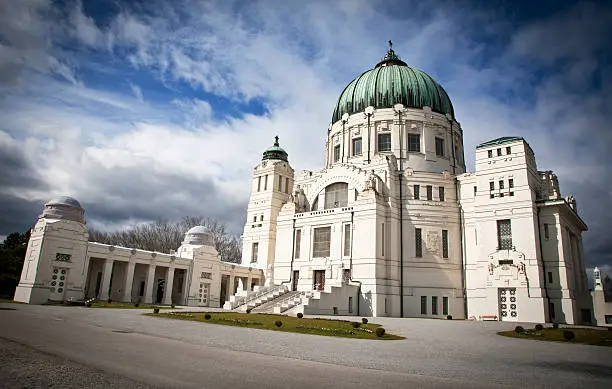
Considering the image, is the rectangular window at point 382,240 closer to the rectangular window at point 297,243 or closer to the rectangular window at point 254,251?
the rectangular window at point 297,243

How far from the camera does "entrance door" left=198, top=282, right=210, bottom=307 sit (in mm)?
51000

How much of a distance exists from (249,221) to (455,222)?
27426mm

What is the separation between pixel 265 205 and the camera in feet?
192

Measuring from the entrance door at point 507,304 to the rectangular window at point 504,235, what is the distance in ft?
14.1

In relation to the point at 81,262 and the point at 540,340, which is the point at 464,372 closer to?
the point at 540,340

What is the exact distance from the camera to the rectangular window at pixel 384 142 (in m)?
54.4

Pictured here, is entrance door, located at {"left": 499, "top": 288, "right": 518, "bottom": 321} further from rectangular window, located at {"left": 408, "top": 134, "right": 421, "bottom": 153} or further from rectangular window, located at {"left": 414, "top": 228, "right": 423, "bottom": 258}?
rectangular window, located at {"left": 408, "top": 134, "right": 421, "bottom": 153}

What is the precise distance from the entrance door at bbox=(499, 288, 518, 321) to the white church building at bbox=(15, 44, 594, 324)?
0.31ft

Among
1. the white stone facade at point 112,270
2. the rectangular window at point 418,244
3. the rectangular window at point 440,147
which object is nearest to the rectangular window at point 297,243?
the white stone facade at point 112,270

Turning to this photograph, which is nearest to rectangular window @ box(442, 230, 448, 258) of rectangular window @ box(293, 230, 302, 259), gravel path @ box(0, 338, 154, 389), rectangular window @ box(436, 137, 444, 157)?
rectangular window @ box(436, 137, 444, 157)

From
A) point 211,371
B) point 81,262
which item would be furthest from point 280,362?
point 81,262

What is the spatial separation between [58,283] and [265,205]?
26619 mm

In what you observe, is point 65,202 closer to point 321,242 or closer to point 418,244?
point 321,242

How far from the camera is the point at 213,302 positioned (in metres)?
52.1
